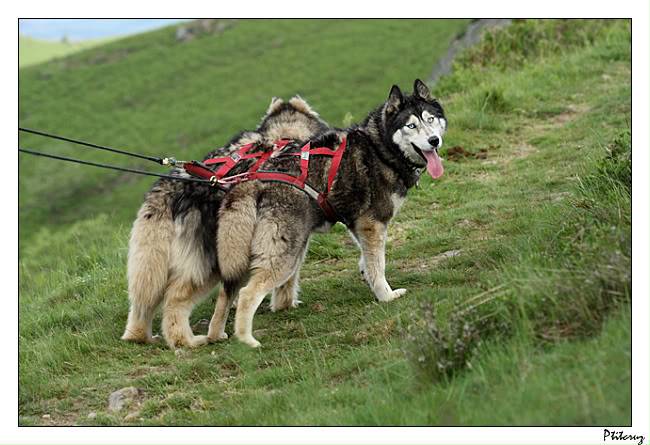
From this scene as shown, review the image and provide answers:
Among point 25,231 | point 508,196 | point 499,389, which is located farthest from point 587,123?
point 25,231

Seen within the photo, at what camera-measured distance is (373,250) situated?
7.07 metres

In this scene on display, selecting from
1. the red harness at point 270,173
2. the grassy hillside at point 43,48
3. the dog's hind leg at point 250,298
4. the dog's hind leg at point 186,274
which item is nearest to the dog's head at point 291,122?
the red harness at point 270,173

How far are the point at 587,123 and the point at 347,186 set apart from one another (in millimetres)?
6319

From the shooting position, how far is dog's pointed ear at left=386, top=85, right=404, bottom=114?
23.0 feet

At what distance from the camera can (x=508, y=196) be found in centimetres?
935

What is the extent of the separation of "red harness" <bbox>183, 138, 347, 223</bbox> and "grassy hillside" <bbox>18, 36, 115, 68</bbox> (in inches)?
2137

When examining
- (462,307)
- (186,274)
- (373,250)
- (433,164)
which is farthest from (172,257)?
(462,307)

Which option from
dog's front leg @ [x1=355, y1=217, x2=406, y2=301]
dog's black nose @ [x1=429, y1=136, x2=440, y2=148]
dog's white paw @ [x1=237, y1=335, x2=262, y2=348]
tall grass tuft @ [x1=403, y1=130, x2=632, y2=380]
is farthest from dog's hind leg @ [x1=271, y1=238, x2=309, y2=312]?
tall grass tuft @ [x1=403, y1=130, x2=632, y2=380]

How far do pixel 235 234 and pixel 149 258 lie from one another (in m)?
0.74

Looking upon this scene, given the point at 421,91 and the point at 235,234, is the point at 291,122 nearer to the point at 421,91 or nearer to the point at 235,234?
the point at 421,91

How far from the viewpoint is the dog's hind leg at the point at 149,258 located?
6.40 m

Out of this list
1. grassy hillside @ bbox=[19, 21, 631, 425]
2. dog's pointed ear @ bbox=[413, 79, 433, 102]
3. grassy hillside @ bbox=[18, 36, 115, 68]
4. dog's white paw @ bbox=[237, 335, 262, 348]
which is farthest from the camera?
grassy hillside @ bbox=[18, 36, 115, 68]

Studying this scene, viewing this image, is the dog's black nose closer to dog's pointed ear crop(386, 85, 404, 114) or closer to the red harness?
dog's pointed ear crop(386, 85, 404, 114)

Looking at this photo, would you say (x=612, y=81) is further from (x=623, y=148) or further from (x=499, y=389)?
(x=499, y=389)
